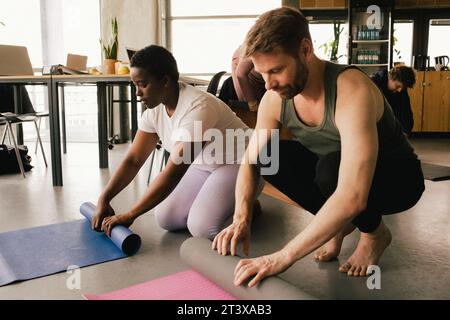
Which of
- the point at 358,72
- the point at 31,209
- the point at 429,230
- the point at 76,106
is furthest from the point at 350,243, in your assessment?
the point at 76,106

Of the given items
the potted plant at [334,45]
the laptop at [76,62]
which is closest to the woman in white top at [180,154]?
the laptop at [76,62]

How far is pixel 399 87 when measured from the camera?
3.82 metres

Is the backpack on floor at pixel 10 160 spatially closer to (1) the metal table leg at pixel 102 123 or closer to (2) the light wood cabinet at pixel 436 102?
(1) the metal table leg at pixel 102 123

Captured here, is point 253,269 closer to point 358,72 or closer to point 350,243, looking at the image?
point 358,72

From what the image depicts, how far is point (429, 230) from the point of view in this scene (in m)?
1.94

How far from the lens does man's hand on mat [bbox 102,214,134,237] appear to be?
64.8 inches

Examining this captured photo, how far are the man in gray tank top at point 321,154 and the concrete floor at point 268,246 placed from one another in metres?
0.12

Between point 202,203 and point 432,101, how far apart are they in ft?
17.3

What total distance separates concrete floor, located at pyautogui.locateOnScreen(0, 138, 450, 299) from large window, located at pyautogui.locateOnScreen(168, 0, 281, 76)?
11.8 ft

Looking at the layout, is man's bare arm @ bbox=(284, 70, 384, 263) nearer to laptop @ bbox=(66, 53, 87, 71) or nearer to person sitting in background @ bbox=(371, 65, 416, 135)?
person sitting in background @ bbox=(371, 65, 416, 135)

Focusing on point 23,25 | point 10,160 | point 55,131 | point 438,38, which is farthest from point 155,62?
point 438,38

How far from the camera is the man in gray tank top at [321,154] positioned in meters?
1.01

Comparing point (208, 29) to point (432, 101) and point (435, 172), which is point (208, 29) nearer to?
point (432, 101)
